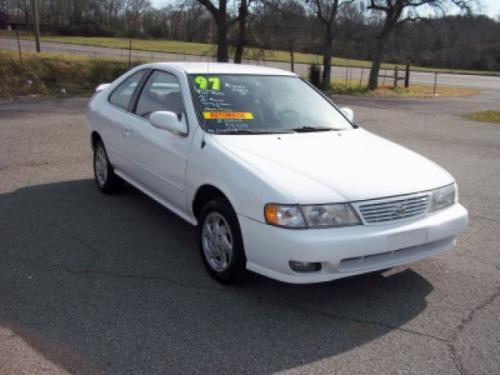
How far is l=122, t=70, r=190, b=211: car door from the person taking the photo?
4.55 m

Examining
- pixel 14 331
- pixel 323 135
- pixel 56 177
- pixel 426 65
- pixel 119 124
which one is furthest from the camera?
pixel 426 65

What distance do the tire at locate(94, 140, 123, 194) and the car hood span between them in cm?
236

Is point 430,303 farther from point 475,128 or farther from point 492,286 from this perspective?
point 475,128

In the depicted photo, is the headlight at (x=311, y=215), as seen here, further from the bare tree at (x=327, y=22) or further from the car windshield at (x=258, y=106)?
the bare tree at (x=327, y=22)

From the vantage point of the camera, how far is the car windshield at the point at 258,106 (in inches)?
178

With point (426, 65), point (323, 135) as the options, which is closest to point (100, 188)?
point (323, 135)

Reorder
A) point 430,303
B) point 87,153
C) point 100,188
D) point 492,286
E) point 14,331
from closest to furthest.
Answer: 1. point 14,331
2. point 430,303
3. point 492,286
4. point 100,188
5. point 87,153

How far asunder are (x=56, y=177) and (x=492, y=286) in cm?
537

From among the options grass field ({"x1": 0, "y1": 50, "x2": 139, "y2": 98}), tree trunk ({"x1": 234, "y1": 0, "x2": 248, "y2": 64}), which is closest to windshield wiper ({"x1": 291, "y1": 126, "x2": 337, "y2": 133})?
grass field ({"x1": 0, "y1": 50, "x2": 139, "y2": 98})

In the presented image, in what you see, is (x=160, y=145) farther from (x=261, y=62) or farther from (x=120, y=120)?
(x=261, y=62)

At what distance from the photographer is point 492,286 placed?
167 inches

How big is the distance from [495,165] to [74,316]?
7.85 meters

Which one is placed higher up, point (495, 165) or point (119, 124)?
point (119, 124)

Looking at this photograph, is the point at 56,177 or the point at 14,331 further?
the point at 56,177
